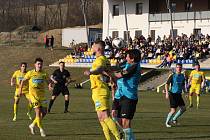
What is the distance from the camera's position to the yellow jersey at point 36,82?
15867 mm

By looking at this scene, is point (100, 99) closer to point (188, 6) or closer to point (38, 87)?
point (38, 87)

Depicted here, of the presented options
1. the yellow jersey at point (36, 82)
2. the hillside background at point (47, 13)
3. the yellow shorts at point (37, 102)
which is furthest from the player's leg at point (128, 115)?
the hillside background at point (47, 13)

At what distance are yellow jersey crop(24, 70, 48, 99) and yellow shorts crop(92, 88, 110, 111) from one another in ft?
11.8

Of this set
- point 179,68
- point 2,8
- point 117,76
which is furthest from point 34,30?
point 117,76

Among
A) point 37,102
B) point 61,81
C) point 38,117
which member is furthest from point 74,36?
point 38,117

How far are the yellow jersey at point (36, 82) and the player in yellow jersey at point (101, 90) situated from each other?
3.56 metres

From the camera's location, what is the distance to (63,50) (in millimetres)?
66062

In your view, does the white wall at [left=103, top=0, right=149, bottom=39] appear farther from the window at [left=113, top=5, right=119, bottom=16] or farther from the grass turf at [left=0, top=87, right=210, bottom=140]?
the grass turf at [left=0, top=87, right=210, bottom=140]

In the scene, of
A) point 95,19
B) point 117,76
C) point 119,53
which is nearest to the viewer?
point 117,76

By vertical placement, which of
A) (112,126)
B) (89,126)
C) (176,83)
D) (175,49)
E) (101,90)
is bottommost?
(89,126)

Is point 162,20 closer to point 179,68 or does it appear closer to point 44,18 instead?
point 179,68

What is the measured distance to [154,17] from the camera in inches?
2566

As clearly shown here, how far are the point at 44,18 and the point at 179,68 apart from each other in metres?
99.6

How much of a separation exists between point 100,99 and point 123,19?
56.6 metres
